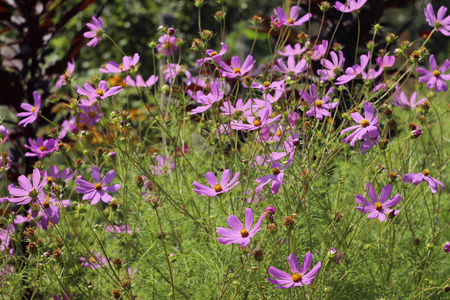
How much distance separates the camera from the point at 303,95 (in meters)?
1.01

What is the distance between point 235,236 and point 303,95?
424 mm

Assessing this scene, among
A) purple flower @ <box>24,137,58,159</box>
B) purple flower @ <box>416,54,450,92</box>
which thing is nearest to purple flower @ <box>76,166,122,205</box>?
purple flower @ <box>24,137,58,159</box>

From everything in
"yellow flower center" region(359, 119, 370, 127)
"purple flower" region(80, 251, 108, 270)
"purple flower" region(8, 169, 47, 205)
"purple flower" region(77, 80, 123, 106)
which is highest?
"purple flower" region(77, 80, 123, 106)

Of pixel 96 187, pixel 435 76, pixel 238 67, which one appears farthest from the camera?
pixel 435 76

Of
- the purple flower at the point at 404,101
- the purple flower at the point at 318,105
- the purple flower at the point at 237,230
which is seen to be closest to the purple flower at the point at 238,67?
the purple flower at the point at 318,105

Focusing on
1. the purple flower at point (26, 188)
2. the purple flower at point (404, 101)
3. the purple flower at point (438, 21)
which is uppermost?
the purple flower at point (438, 21)

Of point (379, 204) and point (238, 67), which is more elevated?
point (238, 67)

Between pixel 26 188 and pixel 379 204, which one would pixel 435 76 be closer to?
pixel 379 204

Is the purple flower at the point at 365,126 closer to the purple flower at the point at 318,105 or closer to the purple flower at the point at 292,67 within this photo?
the purple flower at the point at 318,105

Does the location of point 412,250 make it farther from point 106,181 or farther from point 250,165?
point 106,181

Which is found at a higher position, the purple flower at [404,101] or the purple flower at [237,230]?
the purple flower at [237,230]

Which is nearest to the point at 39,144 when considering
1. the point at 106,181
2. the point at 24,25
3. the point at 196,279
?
the point at 106,181

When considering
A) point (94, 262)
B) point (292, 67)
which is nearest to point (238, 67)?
point (292, 67)

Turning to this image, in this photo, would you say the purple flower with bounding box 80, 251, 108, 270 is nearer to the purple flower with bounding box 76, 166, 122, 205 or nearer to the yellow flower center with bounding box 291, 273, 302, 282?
the purple flower with bounding box 76, 166, 122, 205
